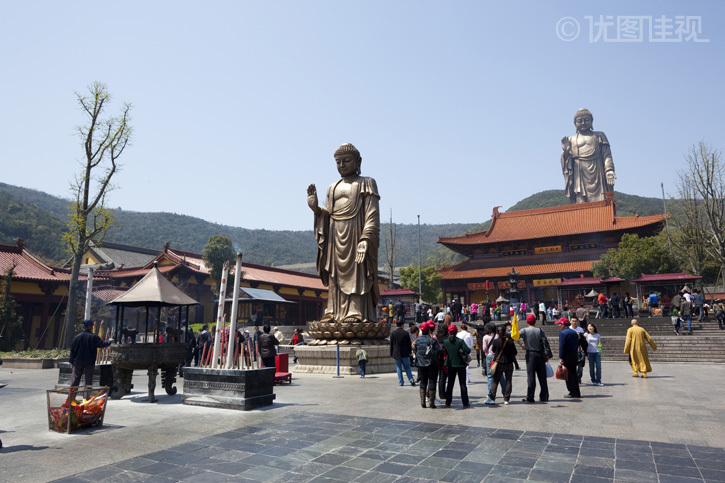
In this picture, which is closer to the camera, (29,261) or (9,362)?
(9,362)

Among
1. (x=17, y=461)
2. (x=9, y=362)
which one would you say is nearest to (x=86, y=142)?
(x=9, y=362)

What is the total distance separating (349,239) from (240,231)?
12905 cm

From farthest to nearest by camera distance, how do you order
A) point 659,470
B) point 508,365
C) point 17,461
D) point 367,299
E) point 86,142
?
point 86,142 < point 367,299 < point 508,365 < point 17,461 < point 659,470

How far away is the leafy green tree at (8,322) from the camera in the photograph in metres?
21.9

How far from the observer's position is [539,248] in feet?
139

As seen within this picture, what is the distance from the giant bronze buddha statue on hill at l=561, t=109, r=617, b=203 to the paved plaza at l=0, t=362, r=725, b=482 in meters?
63.4

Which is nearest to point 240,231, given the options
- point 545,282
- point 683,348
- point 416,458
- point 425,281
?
point 425,281

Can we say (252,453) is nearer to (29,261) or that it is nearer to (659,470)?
(659,470)

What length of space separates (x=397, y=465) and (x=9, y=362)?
701 inches

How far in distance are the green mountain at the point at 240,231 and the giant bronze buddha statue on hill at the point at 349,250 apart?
58300 millimetres

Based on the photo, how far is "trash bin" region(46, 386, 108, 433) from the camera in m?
5.70

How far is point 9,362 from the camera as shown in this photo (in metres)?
16.8

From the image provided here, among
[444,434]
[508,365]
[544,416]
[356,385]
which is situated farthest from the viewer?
[356,385]

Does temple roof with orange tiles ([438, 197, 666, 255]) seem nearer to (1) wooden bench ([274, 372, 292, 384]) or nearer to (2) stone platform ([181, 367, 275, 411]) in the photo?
(1) wooden bench ([274, 372, 292, 384])
